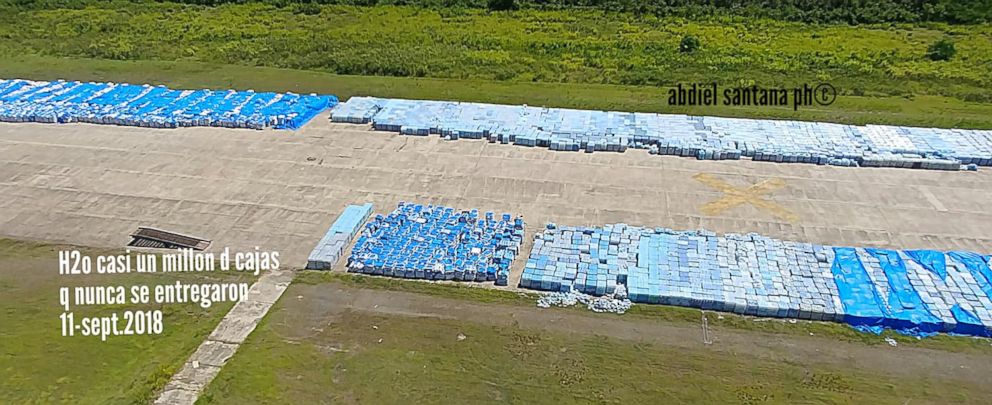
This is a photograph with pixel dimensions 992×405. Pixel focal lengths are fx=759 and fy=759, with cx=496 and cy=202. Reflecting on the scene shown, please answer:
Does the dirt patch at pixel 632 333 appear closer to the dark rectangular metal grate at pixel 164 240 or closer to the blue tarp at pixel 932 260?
the blue tarp at pixel 932 260

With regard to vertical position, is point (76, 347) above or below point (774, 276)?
below

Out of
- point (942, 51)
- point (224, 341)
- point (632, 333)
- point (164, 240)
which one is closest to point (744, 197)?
point (632, 333)

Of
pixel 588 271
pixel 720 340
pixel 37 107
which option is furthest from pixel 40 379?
pixel 37 107

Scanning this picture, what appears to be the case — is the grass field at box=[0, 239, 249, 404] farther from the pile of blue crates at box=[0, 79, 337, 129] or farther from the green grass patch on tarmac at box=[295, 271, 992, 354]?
the pile of blue crates at box=[0, 79, 337, 129]

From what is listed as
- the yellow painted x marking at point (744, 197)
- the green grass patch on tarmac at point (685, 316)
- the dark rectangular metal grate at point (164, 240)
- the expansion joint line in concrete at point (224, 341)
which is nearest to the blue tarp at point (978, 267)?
the green grass patch on tarmac at point (685, 316)

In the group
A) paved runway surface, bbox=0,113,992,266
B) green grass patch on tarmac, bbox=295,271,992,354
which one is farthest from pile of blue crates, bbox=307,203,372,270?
paved runway surface, bbox=0,113,992,266

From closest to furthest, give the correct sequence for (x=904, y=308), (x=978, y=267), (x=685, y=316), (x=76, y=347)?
(x=76, y=347), (x=904, y=308), (x=685, y=316), (x=978, y=267)

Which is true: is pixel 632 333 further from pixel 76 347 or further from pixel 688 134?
pixel 76 347
